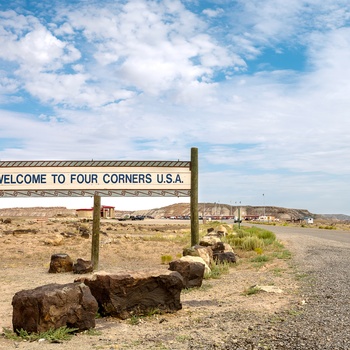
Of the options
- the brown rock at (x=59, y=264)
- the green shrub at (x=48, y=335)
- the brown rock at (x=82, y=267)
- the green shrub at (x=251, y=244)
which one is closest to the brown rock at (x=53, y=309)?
the green shrub at (x=48, y=335)

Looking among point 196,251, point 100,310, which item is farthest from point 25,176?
point 100,310

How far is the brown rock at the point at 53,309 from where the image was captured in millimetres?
7008

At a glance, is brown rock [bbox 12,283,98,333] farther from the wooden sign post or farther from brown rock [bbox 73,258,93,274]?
the wooden sign post

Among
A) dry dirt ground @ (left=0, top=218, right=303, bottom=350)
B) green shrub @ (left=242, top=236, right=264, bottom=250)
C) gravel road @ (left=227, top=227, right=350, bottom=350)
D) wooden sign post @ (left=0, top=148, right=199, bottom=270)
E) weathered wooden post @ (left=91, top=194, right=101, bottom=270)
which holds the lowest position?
dry dirt ground @ (left=0, top=218, right=303, bottom=350)

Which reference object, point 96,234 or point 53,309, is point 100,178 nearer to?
point 96,234

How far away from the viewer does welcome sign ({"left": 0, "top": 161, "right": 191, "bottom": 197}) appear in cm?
1762

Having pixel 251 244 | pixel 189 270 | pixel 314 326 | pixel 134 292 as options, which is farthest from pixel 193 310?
pixel 251 244

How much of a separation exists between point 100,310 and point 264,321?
9.40 ft

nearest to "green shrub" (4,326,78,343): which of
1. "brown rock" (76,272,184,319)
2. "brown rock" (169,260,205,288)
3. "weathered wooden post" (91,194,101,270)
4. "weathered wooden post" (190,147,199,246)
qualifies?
"brown rock" (76,272,184,319)

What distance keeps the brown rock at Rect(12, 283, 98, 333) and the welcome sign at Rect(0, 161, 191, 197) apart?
10.3 metres

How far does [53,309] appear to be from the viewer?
705 cm

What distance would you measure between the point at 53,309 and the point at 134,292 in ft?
5.94

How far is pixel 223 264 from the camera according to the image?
16562 millimetres

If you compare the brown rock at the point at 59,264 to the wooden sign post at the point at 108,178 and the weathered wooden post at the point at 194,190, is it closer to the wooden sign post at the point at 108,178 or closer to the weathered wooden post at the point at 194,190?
the wooden sign post at the point at 108,178
